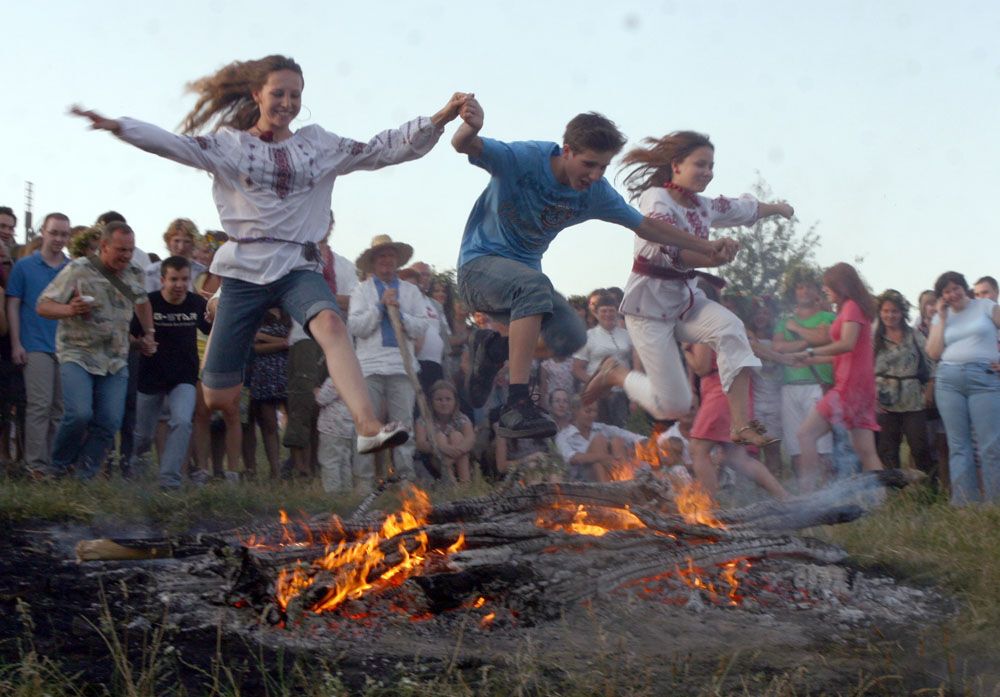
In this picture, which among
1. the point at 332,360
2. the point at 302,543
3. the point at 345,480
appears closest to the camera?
the point at 302,543

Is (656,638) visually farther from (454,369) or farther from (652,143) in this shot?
(454,369)

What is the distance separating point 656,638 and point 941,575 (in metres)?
2.06

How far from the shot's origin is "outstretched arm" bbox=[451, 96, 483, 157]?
20.8ft

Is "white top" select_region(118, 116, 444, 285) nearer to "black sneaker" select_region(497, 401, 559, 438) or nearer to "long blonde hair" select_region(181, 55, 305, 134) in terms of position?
"long blonde hair" select_region(181, 55, 305, 134)

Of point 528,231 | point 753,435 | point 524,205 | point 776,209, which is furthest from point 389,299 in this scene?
point 753,435

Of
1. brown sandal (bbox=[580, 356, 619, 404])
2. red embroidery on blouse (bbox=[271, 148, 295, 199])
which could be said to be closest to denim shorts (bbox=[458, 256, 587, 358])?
red embroidery on blouse (bbox=[271, 148, 295, 199])

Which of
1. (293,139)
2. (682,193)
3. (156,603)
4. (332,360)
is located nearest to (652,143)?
(682,193)

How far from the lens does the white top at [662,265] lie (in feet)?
26.7

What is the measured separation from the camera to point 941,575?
6.10m

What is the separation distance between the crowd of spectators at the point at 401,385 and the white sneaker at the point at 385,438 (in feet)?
8.40

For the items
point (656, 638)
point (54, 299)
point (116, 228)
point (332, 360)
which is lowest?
point (656, 638)

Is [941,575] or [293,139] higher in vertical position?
[293,139]

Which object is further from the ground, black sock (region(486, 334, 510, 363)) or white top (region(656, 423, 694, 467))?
black sock (region(486, 334, 510, 363))

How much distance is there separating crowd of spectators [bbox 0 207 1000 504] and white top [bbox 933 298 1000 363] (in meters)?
0.01
